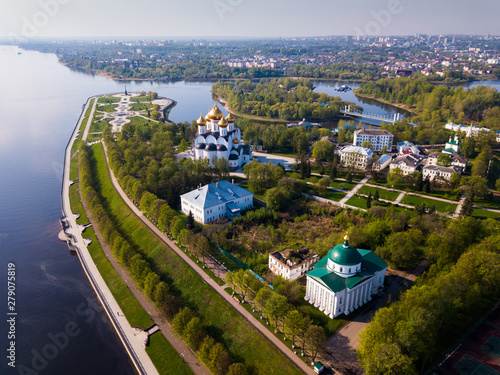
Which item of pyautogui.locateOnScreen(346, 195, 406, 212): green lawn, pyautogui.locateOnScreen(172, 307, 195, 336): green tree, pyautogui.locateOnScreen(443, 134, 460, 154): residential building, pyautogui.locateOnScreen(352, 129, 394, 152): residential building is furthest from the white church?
pyautogui.locateOnScreen(352, 129, 394, 152): residential building

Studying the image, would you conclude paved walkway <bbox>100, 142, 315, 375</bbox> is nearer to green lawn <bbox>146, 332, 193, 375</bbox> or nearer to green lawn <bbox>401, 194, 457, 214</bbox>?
green lawn <bbox>146, 332, 193, 375</bbox>

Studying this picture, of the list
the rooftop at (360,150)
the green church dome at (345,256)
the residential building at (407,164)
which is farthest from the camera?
the rooftop at (360,150)

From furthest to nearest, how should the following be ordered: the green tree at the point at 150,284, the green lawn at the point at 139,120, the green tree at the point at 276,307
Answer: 1. the green lawn at the point at 139,120
2. the green tree at the point at 150,284
3. the green tree at the point at 276,307

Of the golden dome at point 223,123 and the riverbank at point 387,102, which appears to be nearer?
the golden dome at point 223,123

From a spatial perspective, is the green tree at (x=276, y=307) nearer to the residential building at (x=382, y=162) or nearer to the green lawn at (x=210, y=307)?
the green lawn at (x=210, y=307)

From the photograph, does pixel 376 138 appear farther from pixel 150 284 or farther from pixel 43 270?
pixel 43 270

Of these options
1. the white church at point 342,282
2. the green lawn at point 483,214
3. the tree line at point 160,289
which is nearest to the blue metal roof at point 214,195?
the tree line at point 160,289
